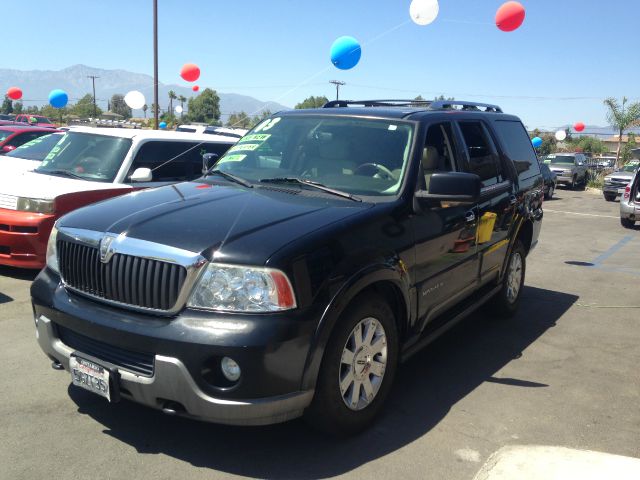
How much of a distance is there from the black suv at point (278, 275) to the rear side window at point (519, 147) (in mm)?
1221

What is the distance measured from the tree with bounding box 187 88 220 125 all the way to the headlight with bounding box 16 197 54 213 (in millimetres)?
77938

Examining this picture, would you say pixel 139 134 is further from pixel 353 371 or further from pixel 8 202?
pixel 353 371

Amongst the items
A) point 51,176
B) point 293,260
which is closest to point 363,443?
point 293,260

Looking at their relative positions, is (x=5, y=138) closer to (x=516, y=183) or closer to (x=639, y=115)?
(x=516, y=183)

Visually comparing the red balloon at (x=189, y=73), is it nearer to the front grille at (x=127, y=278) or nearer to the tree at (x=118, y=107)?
the front grille at (x=127, y=278)

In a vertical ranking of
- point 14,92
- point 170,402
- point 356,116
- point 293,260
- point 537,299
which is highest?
point 14,92

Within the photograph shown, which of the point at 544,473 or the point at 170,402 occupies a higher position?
the point at 170,402

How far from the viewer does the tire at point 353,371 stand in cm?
306

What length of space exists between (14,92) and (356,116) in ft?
95.5

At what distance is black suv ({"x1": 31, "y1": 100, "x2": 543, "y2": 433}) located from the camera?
280 centimetres

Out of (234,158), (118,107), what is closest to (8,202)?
(234,158)

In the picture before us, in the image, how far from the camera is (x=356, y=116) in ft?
14.3

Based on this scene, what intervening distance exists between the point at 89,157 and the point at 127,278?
481 centimetres

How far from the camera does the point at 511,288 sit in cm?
592
